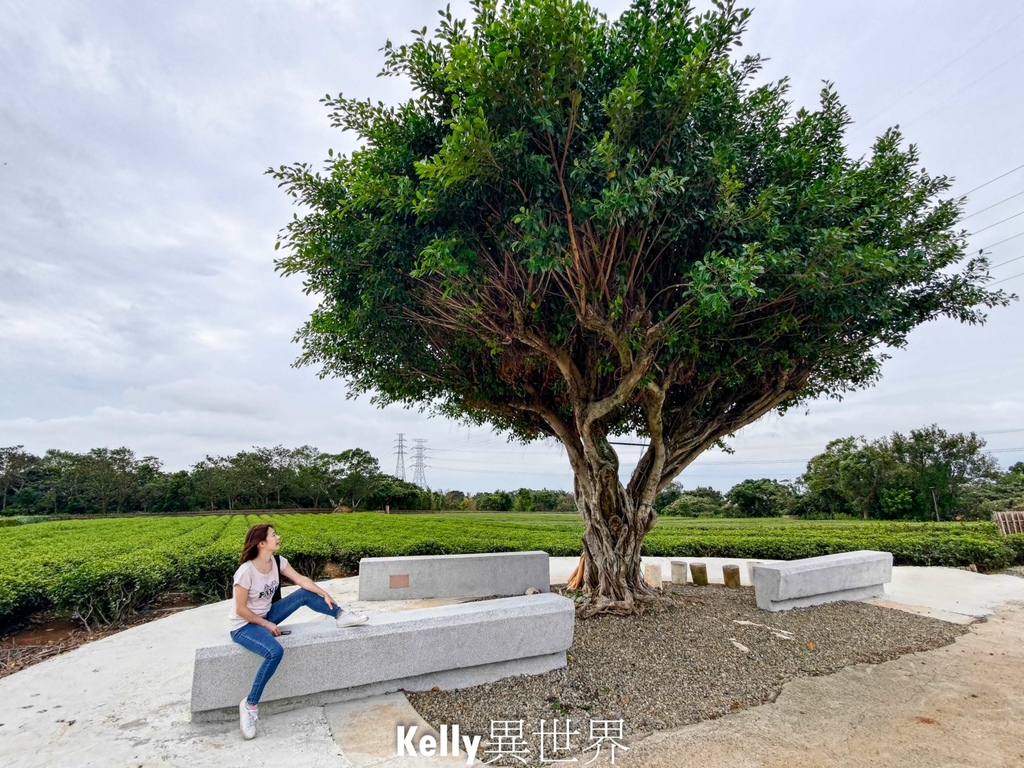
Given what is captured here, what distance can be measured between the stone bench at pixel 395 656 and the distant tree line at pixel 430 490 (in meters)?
24.6

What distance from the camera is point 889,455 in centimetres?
2316

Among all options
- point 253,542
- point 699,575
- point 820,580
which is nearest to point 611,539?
point 699,575

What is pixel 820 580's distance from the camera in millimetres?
6906

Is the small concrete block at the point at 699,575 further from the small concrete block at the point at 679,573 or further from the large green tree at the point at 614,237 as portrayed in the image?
the large green tree at the point at 614,237

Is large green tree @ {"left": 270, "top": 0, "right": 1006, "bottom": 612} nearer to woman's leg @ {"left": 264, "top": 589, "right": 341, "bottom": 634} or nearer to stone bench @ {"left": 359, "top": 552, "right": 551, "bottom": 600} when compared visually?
stone bench @ {"left": 359, "top": 552, "right": 551, "bottom": 600}

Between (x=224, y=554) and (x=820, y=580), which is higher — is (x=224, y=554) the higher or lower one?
the higher one

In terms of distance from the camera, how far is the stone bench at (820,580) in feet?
21.6

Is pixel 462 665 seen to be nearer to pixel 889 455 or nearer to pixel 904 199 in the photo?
pixel 904 199

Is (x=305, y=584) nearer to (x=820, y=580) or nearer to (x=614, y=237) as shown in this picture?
(x=614, y=237)

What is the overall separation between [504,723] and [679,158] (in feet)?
14.9

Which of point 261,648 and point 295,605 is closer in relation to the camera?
point 261,648

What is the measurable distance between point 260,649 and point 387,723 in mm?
995

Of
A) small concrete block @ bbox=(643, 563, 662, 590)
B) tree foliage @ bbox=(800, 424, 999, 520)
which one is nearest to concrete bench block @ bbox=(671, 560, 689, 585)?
small concrete block @ bbox=(643, 563, 662, 590)

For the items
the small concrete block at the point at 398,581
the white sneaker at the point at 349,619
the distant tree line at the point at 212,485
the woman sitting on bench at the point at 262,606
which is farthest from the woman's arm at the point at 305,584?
the distant tree line at the point at 212,485
